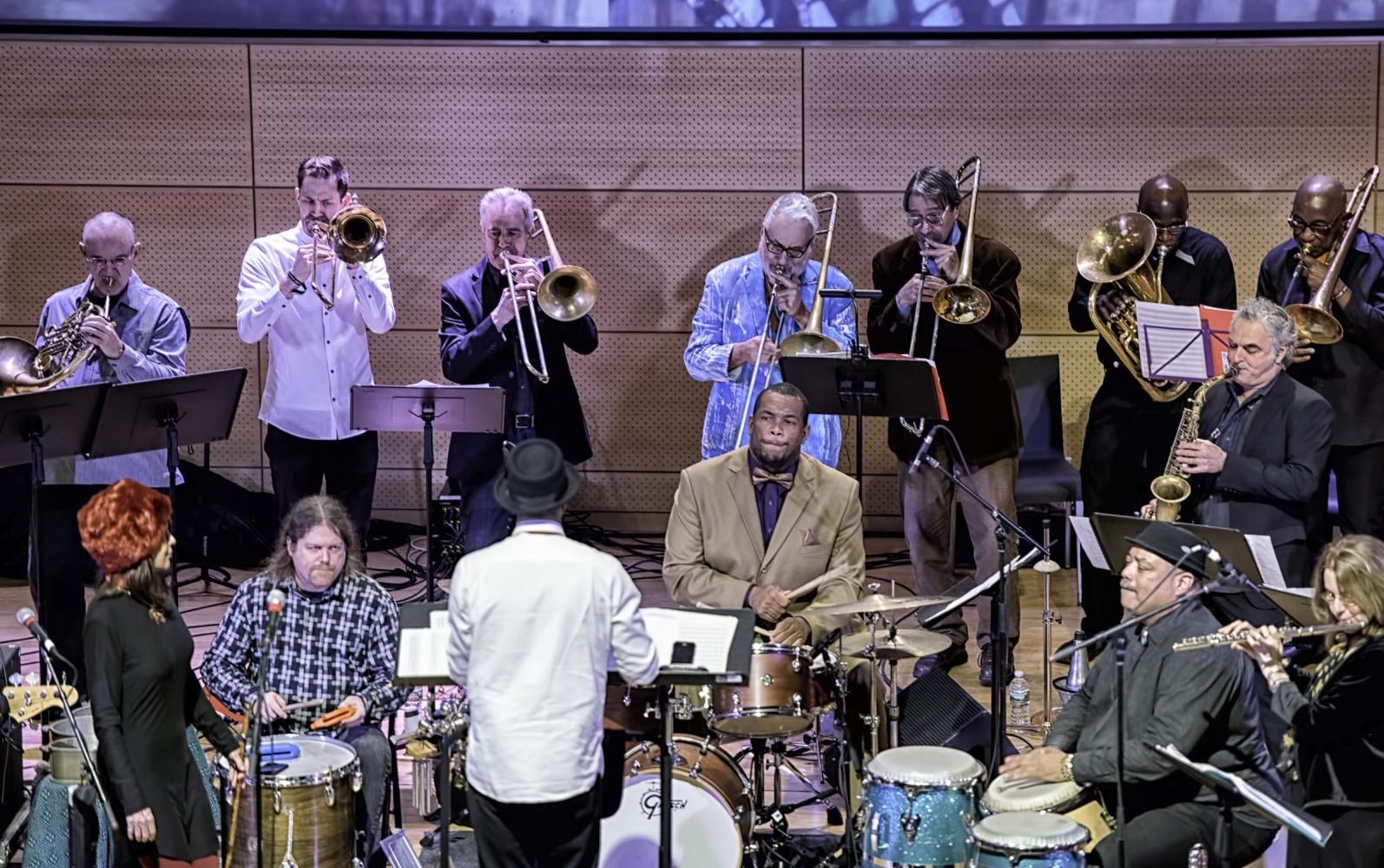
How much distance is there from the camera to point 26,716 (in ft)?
14.0

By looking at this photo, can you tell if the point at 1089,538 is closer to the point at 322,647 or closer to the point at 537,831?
the point at 537,831

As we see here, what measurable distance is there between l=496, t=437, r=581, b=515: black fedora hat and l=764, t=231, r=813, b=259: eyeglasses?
2.69 m

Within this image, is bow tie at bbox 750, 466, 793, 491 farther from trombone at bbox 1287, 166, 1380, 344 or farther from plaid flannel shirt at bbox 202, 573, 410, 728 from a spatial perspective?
trombone at bbox 1287, 166, 1380, 344

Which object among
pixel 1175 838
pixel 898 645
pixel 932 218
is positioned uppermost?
pixel 932 218

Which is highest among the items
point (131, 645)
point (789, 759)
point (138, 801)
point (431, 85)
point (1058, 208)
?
point (431, 85)

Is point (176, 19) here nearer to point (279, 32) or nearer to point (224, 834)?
point (279, 32)

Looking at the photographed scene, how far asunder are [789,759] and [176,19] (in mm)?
5420

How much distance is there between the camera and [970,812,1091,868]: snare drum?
3805 mm

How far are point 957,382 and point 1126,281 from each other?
2.64ft

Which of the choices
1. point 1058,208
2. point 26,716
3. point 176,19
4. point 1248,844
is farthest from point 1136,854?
point 176,19

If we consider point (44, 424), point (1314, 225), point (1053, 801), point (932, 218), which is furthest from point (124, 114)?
point (1053, 801)

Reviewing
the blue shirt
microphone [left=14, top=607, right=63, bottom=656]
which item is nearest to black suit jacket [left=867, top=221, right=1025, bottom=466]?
the blue shirt

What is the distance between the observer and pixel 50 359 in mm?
Result: 6016

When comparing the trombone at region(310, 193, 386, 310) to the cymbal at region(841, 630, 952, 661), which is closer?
the cymbal at region(841, 630, 952, 661)
